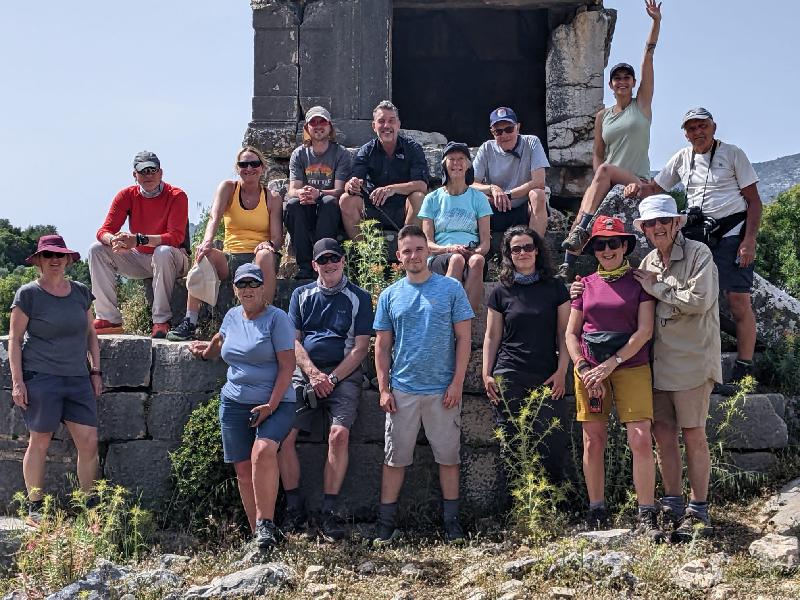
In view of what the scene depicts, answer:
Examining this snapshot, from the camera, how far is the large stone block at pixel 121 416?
650cm

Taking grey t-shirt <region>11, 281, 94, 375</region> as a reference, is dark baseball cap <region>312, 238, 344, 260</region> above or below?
above

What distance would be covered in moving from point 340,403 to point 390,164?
89.7 inches

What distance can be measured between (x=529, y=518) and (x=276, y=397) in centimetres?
172

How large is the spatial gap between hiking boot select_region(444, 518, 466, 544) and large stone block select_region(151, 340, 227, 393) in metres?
1.94

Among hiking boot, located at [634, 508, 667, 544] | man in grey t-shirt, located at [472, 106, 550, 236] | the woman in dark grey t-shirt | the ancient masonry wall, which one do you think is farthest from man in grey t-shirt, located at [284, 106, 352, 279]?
hiking boot, located at [634, 508, 667, 544]

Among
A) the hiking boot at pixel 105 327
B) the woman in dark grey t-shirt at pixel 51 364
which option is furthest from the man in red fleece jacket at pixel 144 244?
the woman in dark grey t-shirt at pixel 51 364

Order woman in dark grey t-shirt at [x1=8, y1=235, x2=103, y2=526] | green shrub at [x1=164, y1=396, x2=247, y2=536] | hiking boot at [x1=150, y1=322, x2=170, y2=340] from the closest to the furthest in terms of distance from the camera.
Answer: woman in dark grey t-shirt at [x1=8, y1=235, x2=103, y2=526], green shrub at [x1=164, y1=396, x2=247, y2=536], hiking boot at [x1=150, y1=322, x2=170, y2=340]

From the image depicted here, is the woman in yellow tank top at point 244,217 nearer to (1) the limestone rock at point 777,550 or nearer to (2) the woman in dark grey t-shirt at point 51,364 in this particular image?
(2) the woman in dark grey t-shirt at point 51,364

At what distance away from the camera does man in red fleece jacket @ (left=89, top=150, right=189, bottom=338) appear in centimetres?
683

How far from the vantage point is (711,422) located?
6160 mm

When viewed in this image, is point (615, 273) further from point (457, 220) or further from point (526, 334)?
point (457, 220)

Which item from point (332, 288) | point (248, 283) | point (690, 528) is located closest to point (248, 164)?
point (332, 288)

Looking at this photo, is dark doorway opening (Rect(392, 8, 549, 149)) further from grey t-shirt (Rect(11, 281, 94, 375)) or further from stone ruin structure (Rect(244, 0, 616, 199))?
grey t-shirt (Rect(11, 281, 94, 375))

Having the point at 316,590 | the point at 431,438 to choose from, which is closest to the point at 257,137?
the point at 431,438
